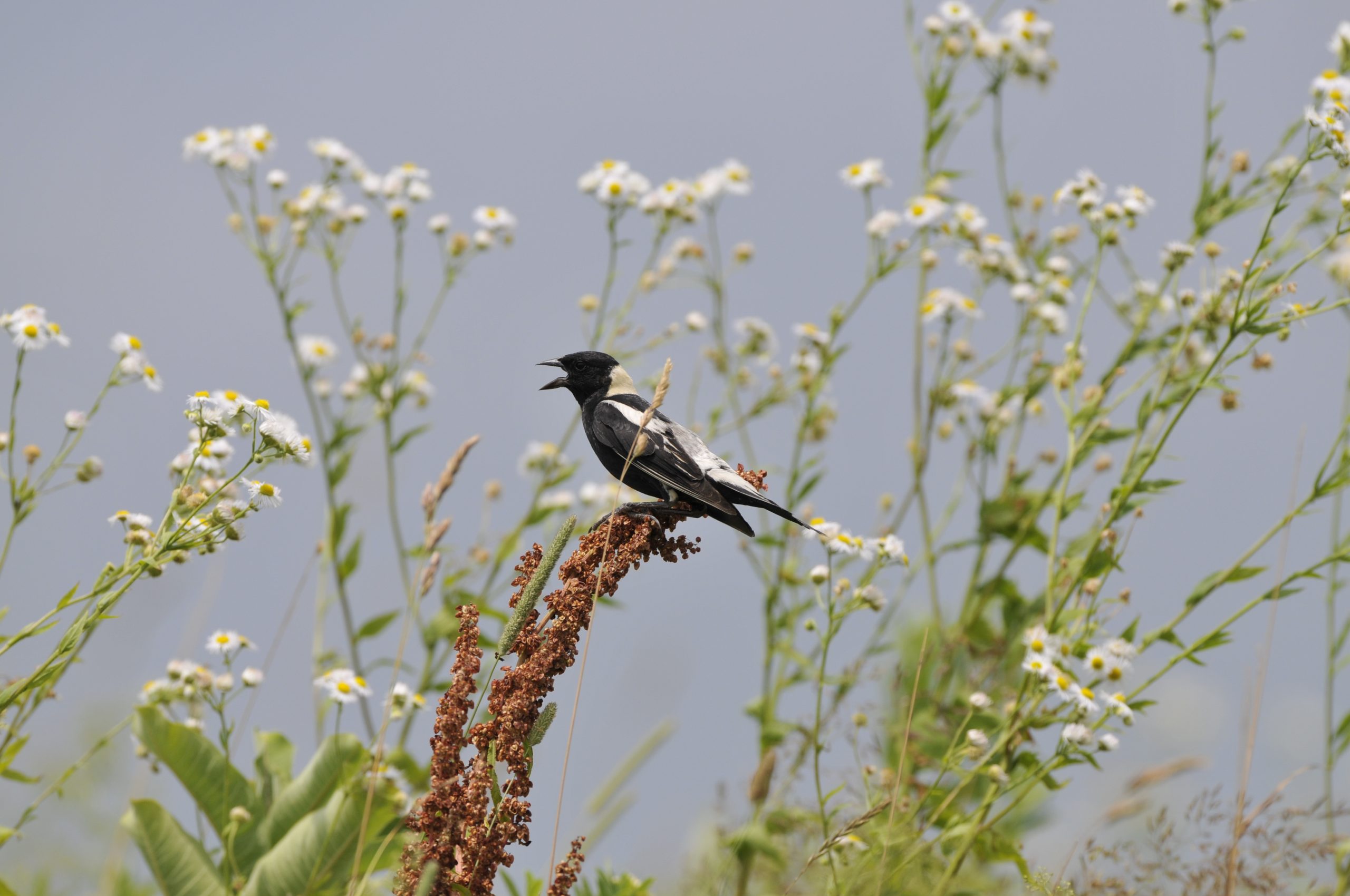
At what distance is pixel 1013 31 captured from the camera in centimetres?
563

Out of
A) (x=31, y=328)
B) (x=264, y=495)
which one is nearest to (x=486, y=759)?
(x=264, y=495)

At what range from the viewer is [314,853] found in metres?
3.21

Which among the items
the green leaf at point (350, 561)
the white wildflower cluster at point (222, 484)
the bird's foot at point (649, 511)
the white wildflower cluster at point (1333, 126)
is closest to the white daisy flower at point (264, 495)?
the white wildflower cluster at point (222, 484)

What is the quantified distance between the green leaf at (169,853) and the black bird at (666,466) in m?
1.62

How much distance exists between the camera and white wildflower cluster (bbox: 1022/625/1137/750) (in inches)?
133

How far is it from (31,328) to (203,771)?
57.5 inches

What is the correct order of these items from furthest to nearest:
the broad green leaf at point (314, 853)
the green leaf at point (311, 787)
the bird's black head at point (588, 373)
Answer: the bird's black head at point (588, 373)
the green leaf at point (311, 787)
the broad green leaf at point (314, 853)

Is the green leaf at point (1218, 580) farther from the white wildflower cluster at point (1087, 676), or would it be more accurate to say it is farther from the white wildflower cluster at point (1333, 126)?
the white wildflower cluster at point (1333, 126)

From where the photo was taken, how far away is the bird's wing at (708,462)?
315 centimetres

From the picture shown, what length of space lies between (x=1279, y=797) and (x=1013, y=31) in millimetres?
4114

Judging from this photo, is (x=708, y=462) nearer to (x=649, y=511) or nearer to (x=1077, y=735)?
(x=649, y=511)

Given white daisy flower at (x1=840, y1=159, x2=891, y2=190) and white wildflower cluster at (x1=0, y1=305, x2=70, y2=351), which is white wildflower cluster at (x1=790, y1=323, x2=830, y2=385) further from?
white wildflower cluster at (x1=0, y1=305, x2=70, y2=351)

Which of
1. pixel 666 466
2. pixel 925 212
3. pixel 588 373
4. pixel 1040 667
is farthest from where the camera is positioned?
pixel 925 212

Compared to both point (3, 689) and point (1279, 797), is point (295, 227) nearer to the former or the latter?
point (3, 689)
